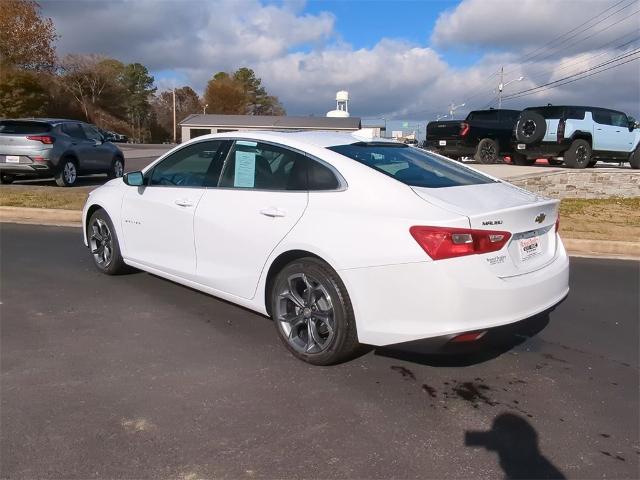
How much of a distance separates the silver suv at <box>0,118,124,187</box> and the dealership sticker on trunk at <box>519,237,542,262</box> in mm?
11497

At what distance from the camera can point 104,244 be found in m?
5.75

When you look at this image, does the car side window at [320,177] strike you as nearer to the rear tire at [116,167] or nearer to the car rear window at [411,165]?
the car rear window at [411,165]

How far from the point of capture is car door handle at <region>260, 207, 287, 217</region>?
3771mm

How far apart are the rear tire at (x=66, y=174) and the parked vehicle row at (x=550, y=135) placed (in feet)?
34.2

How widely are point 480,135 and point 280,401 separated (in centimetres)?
1498

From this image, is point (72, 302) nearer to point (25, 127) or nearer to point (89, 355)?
point (89, 355)

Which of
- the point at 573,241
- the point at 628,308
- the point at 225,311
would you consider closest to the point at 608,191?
the point at 573,241

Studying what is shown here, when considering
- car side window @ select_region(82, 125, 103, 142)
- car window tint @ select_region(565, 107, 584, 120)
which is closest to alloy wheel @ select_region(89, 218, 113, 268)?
car side window @ select_region(82, 125, 103, 142)

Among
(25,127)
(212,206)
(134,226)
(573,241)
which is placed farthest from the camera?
(25,127)

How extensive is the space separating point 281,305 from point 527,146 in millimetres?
13628

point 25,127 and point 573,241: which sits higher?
point 25,127

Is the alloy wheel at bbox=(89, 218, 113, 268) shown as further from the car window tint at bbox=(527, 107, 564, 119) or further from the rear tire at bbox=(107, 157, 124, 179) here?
the car window tint at bbox=(527, 107, 564, 119)

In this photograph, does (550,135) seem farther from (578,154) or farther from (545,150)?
(578,154)

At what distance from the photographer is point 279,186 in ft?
13.0
